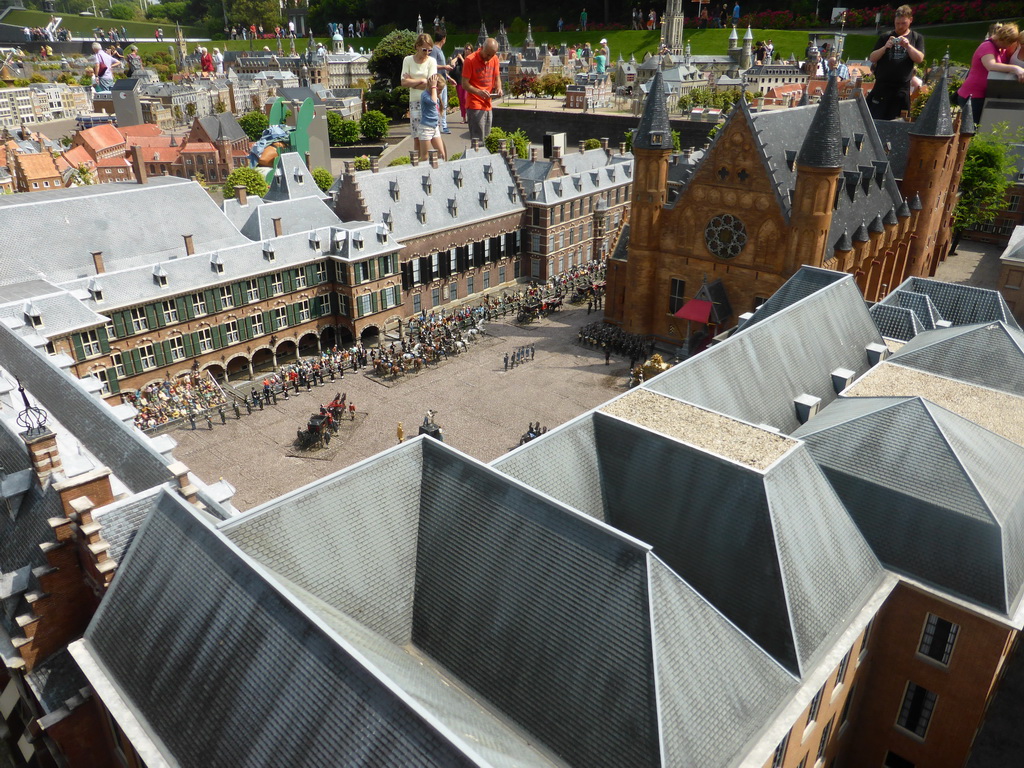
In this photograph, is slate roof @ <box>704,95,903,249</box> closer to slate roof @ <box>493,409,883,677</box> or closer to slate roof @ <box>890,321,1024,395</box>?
slate roof @ <box>890,321,1024,395</box>

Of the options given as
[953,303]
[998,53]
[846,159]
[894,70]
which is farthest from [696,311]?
[998,53]

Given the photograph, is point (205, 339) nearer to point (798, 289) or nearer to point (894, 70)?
point (798, 289)

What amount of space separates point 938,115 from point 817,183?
16.0 metres

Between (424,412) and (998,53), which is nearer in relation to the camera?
(424,412)

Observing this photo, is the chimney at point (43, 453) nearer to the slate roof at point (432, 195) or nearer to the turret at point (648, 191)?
the slate roof at point (432, 195)

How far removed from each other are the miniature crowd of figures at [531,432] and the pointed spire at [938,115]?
34346 mm

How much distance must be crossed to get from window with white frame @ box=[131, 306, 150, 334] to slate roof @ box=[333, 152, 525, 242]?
17.2 m

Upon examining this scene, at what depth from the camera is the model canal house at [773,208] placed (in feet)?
140

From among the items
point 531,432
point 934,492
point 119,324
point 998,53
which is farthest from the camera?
point 998,53

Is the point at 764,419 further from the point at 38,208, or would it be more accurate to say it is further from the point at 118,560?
the point at 38,208

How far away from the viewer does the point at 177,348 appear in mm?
44281

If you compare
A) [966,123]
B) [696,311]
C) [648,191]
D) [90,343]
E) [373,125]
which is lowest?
[696,311]

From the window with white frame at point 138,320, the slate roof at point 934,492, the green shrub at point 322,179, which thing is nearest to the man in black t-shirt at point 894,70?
the slate roof at point 934,492

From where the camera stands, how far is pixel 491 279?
63.3 m
